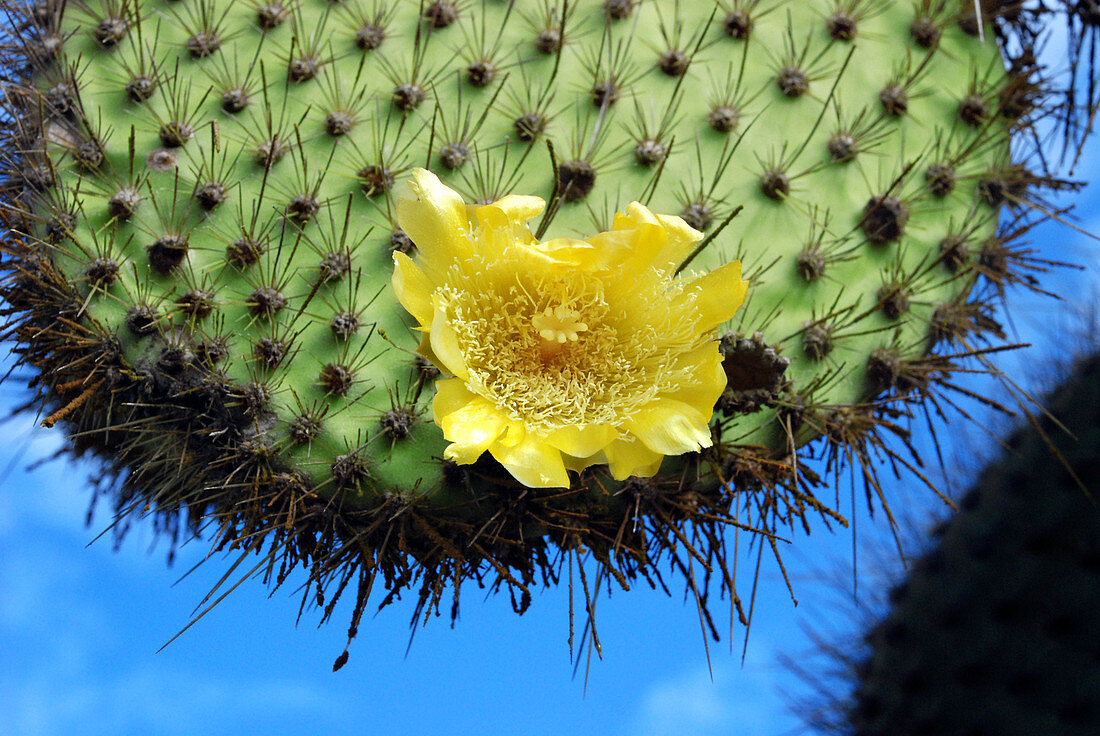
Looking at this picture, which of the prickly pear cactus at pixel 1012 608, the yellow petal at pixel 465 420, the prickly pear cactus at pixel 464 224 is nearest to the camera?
the yellow petal at pixel 465 420

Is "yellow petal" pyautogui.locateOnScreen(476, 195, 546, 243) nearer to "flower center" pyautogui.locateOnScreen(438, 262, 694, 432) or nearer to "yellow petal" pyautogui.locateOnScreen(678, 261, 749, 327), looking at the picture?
"flower center" pyautogui.locateOnScreen(438, 262, 694, 432)

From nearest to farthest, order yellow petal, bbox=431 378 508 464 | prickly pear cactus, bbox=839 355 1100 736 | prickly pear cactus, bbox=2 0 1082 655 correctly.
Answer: yellow petal, bbox=431 378 508 464 → prickly pear cactus, bbox=2 0 1082 655 → prickly pear cactus, bbox=839 355 1100 736

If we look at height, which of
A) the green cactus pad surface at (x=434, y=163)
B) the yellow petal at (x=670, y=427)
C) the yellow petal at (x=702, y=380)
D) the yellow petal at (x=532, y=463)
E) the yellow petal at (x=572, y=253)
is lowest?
the yellow petal at (x=532, y=463)

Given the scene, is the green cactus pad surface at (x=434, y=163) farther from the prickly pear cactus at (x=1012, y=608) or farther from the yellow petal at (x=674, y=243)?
the prickly pear cactus at (x=1012, y=608)

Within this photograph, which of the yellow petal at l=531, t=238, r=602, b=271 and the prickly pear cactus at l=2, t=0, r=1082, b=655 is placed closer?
the yellow petal at l=531, t=238, r=602, b=271

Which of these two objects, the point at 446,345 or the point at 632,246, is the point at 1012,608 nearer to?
the point at 632,246

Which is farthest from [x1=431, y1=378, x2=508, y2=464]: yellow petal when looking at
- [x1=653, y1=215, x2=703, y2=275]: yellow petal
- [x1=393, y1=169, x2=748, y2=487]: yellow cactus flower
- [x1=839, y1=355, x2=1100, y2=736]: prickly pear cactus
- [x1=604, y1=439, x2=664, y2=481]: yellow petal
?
[x1=839, y1=355, x2=1100, y2=736]: prickly pear cactus

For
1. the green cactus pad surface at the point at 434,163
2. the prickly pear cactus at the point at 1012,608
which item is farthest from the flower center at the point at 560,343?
the prickly pear cactus at the point at 1012,608

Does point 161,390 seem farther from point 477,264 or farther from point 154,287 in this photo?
point 477,264
